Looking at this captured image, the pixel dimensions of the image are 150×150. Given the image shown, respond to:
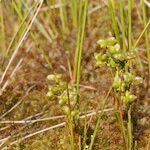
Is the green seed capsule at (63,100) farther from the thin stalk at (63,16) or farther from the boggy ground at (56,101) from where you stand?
the thin stalk at (63,16)

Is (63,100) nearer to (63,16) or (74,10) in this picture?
(74,10)

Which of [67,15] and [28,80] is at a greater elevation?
[67,15]

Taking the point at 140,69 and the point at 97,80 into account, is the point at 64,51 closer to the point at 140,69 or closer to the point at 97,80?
the point at 97,80

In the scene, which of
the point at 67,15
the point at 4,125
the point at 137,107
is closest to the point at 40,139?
the point at 4,125

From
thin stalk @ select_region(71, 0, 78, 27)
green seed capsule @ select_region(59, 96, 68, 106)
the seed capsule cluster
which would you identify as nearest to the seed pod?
the seed capsule cluster

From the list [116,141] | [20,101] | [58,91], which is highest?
[58,91]

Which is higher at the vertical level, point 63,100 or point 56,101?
point 63,100

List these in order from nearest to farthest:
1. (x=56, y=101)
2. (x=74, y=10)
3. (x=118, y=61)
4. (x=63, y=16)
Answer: (x=118, y=61)
(x=56, y=101)
(x=74, y=10)
(x=63, y=16)

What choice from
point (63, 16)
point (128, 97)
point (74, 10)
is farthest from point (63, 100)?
point (63, 16)
